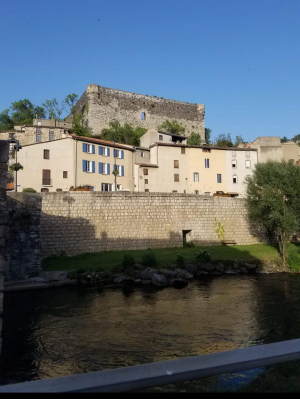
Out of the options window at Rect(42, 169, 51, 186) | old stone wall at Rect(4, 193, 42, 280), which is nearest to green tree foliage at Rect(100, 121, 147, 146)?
window at Rect(42, 169, 51, 186)

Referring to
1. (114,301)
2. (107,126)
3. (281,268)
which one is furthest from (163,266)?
(107,126)

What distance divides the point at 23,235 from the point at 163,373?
14.3 m

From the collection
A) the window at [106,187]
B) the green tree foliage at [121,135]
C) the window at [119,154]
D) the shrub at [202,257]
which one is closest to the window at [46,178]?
the window at [106,187]

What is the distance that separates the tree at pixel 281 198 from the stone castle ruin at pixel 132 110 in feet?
106

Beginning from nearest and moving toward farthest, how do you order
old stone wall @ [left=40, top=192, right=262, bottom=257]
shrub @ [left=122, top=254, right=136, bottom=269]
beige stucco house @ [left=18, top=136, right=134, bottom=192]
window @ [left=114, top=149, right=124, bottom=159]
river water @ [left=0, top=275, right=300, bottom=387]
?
river water @ [left=0, top=275, right=300, bottom=387]
shrub @ [left=122, top=254, right=136, bottom=269]
old stone wall @ [left=40, top=192, right=262, bottom=257]
beige stucco house @ [left=18, top=136, right=134, bottom=192]
window @ [left=114, top=149, right=124, bottom=159]

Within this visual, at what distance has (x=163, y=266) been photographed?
19.2 m

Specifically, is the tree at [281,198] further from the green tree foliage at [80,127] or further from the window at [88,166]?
the green tree foliage at [80,127]

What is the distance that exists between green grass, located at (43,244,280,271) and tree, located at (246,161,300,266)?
1885mm

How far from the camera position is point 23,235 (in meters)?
15.8

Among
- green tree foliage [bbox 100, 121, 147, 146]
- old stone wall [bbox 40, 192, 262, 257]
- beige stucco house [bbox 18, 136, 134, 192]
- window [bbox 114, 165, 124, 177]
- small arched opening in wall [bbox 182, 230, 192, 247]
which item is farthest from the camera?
green tree foliage [bbox 100, 121, 147, 146]

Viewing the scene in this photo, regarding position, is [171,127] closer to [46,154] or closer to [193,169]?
[193,169]

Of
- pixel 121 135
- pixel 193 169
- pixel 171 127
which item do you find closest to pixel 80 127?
pixel 121 135

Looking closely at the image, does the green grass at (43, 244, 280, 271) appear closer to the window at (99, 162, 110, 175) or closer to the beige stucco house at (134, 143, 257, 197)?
the beige stucco house at (134, 143, 257, 197)

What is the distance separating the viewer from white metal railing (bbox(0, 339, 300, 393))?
2684 mm
